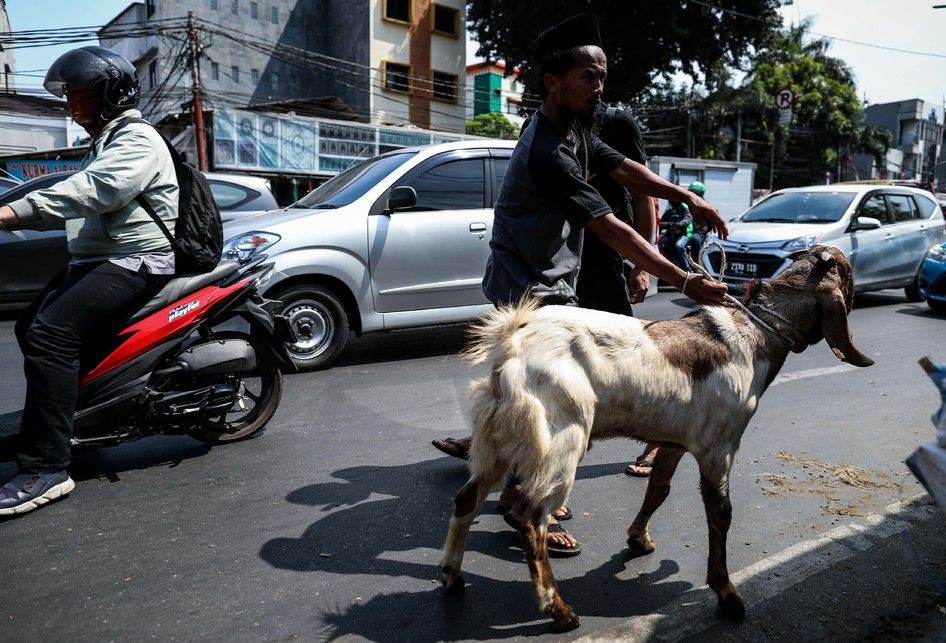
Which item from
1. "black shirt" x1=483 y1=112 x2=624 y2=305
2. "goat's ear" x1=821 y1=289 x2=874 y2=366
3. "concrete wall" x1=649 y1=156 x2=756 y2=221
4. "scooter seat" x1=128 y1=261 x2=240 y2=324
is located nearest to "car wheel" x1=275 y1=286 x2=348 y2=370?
"scooter seat" x1=128 y1=261 x2=240 y2=324

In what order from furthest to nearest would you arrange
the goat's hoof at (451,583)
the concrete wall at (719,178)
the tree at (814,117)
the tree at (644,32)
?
the tree at (814,117)
the tree at (644,32)
the concrete wall at (719,178)
the goat's hoof at (451,583)

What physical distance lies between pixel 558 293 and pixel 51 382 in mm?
2388

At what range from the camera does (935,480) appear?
1.91 meters

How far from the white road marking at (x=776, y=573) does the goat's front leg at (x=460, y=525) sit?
545 mm

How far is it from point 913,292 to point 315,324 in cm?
961

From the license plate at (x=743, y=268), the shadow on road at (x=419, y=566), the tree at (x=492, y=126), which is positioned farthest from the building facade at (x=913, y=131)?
the shadow on road at (x=419, y=566)

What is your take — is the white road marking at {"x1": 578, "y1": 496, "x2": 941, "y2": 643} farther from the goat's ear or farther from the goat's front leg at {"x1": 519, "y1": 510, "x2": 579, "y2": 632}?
the goat's ear

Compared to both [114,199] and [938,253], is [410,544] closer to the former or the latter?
[114,199]

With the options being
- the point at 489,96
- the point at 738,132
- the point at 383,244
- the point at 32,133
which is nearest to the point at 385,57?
the point at 489,96

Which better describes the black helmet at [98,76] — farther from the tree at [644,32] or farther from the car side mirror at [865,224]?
the tree at [644,32]

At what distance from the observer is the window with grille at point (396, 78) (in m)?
31.6

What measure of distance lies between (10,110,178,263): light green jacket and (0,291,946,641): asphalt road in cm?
129

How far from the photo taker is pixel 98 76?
3.41m

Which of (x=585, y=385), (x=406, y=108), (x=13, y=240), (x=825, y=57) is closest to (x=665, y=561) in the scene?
(x=585, y=385)
